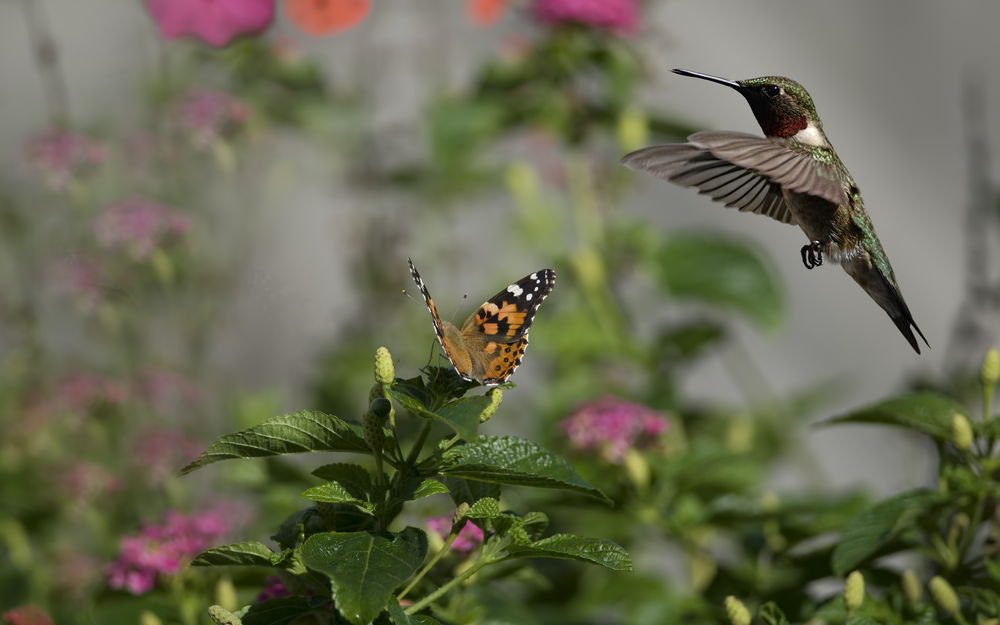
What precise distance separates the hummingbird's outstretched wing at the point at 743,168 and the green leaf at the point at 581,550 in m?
0.23

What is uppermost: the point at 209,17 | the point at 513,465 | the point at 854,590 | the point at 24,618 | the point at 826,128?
the point at 209,17

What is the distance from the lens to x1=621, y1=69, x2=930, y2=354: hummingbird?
2.43 feet

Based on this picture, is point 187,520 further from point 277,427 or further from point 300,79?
point 300,79

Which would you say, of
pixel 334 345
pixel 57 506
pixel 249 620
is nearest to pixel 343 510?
pixel 249 620

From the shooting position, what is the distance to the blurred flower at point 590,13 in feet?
4.97

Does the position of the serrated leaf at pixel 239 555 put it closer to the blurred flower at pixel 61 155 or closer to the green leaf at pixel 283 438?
the green leaf at pixel 283 438

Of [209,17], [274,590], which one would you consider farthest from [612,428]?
[209,17]

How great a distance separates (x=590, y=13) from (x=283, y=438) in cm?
103

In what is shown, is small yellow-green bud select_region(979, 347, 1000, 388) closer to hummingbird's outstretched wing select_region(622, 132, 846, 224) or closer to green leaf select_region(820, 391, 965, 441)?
green leaf select_region(820, 391, 965, 441)

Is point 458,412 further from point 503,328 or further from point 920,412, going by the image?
point 920,412

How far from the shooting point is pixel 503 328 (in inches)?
32.2

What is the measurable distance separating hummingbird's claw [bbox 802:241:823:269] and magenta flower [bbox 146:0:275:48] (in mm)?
1269

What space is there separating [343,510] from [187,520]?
1.01 ft

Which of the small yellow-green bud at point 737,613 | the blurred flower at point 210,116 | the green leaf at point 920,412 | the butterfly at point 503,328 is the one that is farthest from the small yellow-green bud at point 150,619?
the blurred flower at point 210,116
